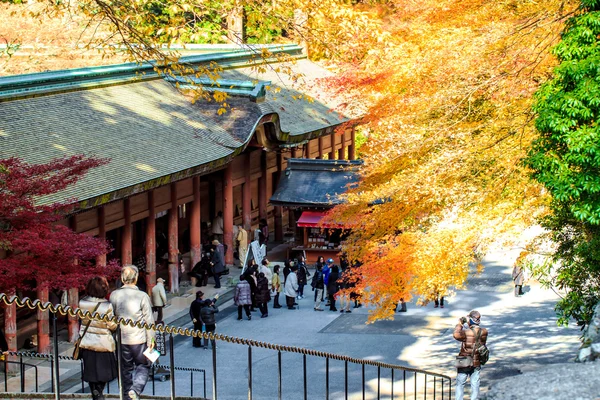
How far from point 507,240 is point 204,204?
19.5 m

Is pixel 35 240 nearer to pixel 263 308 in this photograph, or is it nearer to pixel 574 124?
pixel 574 124

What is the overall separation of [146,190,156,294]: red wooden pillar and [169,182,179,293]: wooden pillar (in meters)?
1.16

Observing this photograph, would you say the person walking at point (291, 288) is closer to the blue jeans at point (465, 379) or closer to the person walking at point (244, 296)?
the person walking at point (244, 296)

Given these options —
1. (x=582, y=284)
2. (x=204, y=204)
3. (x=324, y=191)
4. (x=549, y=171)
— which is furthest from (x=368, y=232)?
(x=204, y=204)

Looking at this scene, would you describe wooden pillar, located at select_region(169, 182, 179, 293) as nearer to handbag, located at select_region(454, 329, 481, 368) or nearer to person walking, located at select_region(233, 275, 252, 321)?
person walking, located at select_region(233, 275, 252, 321)

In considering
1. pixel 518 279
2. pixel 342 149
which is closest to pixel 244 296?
pixel 518 279

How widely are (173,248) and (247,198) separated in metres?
6.25

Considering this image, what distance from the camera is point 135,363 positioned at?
9398 mm

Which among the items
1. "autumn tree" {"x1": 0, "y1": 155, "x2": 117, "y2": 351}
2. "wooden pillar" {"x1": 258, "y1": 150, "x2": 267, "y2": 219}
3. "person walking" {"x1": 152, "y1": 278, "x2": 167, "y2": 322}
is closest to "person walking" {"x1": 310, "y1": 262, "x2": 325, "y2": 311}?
"person walking" {"x1": 152, "y1": 278, "x2": 167, "y2": 322}

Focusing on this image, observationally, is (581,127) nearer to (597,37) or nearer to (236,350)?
(597,37)

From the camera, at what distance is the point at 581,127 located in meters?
12.5

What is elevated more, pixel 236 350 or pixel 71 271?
pixel 71 271

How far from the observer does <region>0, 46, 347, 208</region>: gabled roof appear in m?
21.2

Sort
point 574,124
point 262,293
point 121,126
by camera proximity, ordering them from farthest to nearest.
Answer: point 121,126, point 262,293, point 574,124
